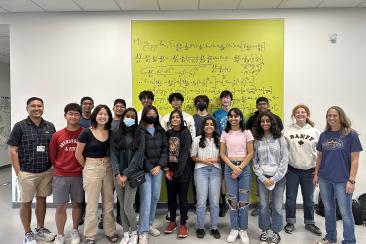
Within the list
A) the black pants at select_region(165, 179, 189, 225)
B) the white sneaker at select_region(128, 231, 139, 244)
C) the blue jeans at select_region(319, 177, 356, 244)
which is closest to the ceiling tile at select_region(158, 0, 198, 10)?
the black pants at select_region(165, 179, 189, 225)

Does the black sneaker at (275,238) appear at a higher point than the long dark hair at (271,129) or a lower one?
lower

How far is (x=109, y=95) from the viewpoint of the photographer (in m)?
3.99

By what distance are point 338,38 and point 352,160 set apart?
2.21m

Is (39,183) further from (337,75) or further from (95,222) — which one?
(337,75)

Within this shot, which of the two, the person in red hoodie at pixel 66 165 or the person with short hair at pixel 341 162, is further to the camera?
the person in red hoodie at pixel 66 165

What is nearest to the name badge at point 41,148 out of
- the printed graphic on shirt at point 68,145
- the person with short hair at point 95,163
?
the printed graphic on shirt at point 68,145

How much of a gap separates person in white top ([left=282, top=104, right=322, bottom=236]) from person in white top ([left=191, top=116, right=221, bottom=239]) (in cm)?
86

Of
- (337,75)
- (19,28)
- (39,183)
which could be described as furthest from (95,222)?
(337,75)

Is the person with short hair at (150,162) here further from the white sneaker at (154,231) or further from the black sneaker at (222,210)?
the black sneaker at (222,210)

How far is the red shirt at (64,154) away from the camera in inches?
108

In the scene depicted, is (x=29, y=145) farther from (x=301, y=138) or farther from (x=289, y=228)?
(x=289, y=228)

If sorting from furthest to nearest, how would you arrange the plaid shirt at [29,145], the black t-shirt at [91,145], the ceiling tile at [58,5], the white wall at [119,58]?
1. the white wall at [119,58]
2. the ceiling tile at [58,5]
3. the plaid shirt at [29,145]
4. the black t-shirt at [91,145]

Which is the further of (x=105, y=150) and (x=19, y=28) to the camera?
(x=19, y=28)

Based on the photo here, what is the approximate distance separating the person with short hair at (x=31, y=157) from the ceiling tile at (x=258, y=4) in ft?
9.65
